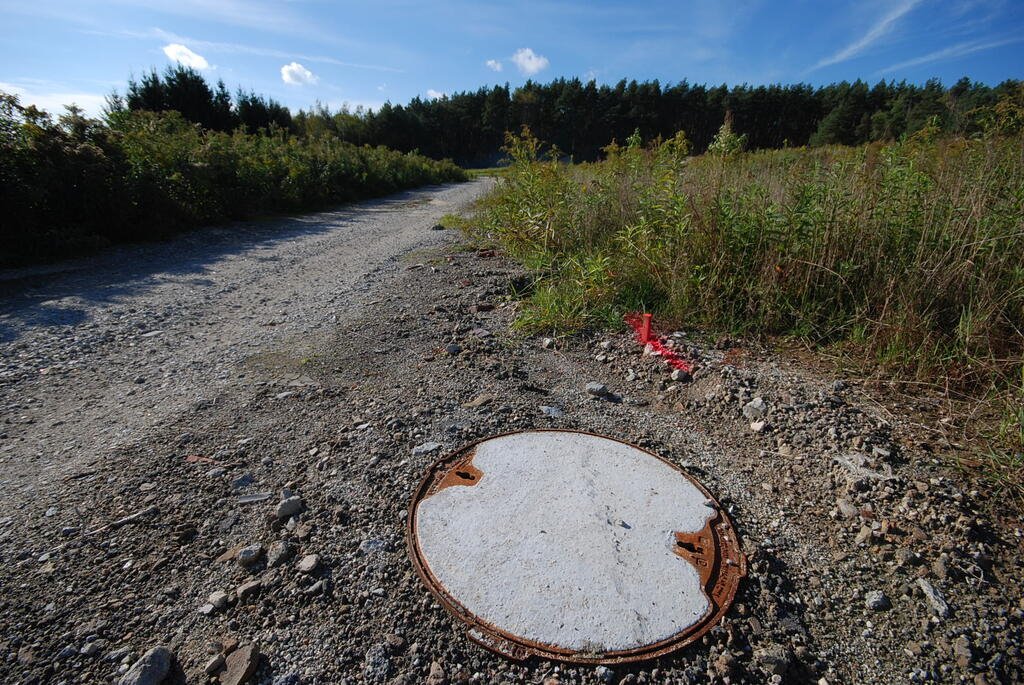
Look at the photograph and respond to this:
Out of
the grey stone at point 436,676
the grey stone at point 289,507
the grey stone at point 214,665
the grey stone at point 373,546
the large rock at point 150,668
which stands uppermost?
the grey stone at point 289,507

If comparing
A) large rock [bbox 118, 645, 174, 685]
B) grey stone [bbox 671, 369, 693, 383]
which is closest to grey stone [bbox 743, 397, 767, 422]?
grey stone [bbox 671, 369, 693, 383]

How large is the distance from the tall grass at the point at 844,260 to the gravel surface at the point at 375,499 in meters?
0.38

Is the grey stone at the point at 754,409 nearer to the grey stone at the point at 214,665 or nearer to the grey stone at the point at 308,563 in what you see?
the grey stone at the point at 308,563

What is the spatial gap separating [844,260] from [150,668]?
3760mm

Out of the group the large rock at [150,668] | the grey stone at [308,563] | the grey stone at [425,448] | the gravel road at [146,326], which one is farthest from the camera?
the gravel road at [146,326]

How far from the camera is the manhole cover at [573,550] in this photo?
54.1 inches

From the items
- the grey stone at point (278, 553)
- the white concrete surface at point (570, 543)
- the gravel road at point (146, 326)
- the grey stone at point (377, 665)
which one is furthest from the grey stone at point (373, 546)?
the gravel road at point (146, 326)

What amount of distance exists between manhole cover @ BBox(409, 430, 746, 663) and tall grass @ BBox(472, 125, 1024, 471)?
146 cm

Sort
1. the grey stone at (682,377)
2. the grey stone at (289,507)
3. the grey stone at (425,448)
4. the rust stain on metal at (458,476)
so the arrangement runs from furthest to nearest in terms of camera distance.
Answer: the grey stone at (682,377) < the grey stone at (425,448) < the rust stain on metal at (458,476) < the grey stone at (289,507)

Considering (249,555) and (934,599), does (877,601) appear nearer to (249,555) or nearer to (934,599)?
(934,599)

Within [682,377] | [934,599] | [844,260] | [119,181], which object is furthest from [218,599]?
[119,181]

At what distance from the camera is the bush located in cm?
527

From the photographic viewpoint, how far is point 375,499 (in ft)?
6.07

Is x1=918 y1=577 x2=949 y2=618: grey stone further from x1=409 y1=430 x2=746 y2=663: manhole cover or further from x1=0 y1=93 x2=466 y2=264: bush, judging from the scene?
x1=0 y1=93 x2=466 y2=264: bush
